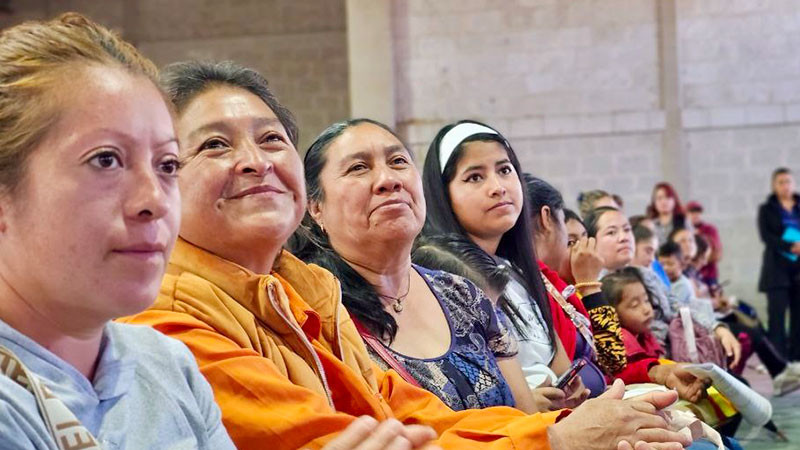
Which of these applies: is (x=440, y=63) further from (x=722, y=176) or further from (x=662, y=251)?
(x=662, y=251)

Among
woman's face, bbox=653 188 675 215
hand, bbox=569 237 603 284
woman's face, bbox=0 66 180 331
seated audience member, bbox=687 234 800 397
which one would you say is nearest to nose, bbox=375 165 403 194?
woman's face, bbox=0 66 180 331

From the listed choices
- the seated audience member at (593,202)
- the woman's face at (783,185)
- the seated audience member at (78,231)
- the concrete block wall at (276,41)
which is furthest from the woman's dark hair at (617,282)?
the concrete block wall at (276,41)

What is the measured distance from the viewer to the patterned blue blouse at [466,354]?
2.70m

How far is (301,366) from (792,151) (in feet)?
34.9

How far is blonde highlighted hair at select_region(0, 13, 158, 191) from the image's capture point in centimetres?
139

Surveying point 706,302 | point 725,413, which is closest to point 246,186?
point 725,413

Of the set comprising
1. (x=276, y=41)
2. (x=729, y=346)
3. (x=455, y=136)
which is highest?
(x=276, y=41)

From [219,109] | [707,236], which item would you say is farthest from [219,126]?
[707,236]

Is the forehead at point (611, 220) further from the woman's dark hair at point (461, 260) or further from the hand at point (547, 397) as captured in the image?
the hand at point (547, 397)

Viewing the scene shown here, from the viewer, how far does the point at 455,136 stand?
385 centimetres

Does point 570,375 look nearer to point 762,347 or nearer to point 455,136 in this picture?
point 455,136

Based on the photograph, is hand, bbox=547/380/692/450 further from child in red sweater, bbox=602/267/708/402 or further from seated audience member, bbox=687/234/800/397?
seated audience member, bbox=687/234/800/397

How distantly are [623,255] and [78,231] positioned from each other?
452 cm

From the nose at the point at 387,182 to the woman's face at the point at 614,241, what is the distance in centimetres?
294
